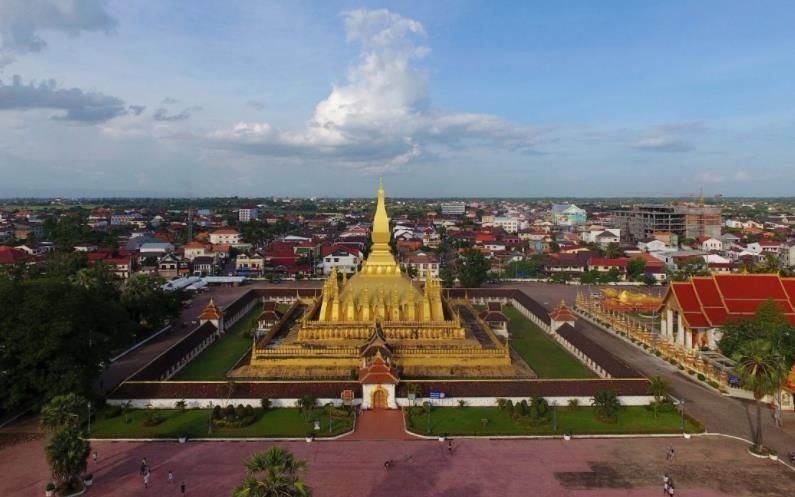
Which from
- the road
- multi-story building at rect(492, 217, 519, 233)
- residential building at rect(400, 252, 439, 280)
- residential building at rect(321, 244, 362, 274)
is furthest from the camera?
multi-story building at rect(492, 217, 519, 233)

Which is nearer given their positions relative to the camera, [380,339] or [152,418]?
[152,418]

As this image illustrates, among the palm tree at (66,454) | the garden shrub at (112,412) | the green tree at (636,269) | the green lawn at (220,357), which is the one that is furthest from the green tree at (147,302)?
the green tree at (636,269)

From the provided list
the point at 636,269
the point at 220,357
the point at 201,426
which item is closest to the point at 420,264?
the point at 636,269

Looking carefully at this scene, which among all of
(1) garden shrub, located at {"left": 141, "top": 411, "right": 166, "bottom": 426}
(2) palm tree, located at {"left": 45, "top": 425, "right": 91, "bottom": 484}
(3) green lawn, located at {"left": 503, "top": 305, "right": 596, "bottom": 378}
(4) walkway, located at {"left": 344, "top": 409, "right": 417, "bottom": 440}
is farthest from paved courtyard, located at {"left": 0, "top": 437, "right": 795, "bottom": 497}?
(3) green lawn, located at {"left": 503, "top": 305, "right": 596, "bottom": 378}

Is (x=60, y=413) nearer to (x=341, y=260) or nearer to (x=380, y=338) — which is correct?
(x=380, y=338)

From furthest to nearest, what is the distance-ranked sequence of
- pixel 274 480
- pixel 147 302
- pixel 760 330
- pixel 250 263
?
pixel 250 263 < pixel 147 302 < pixel 760 330 < pixel 274 480

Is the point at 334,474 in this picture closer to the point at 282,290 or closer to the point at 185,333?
the point at 185,333

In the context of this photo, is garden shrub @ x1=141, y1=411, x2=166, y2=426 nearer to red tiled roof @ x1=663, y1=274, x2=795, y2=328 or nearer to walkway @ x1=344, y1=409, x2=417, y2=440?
walkway @ x1=344, y1=409, x2=417, y2=440

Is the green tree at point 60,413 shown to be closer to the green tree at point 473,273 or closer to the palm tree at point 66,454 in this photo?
the palm tree at point 66,454
